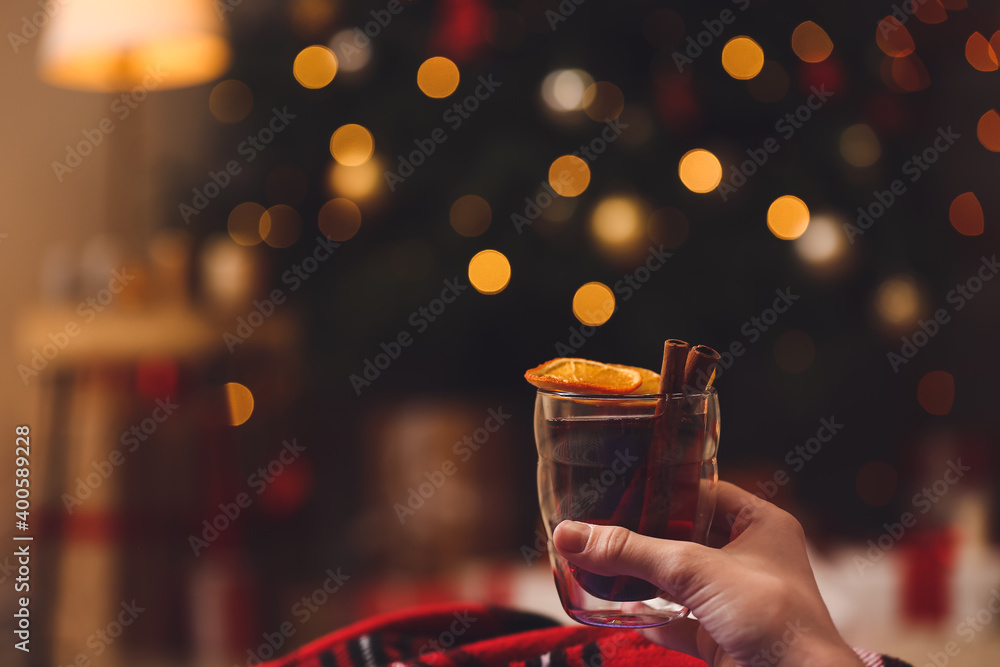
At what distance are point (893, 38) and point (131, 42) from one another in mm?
1501

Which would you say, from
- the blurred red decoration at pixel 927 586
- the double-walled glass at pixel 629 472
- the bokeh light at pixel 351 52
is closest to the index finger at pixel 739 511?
the double-walled glass at pixel 629 472

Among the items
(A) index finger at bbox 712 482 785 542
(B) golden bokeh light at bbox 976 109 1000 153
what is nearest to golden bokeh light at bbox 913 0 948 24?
(B) golden bokeh light at bbox 976 109 1000 153

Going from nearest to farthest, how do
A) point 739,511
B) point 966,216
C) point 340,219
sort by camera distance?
1. point 739,511
2. point 340,219
3. point 966,216

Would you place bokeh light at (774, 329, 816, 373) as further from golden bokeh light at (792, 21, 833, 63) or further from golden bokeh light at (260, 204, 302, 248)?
golden bokeh light at (260, 204, 302, 248)

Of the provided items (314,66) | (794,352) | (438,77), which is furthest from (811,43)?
(314,66)

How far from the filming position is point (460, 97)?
1471 mm

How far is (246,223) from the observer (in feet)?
5.91

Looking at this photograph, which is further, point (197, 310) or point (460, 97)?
point (197, 310)

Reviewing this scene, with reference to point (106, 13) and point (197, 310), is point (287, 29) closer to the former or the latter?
point (106, 13)

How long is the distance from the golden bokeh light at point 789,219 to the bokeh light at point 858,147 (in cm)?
13

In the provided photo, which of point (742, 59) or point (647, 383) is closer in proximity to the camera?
point (647, 383)

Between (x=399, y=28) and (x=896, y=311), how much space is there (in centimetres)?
113

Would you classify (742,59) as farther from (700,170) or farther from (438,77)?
(438,77)

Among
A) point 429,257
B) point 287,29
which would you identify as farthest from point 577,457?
point 287,29
